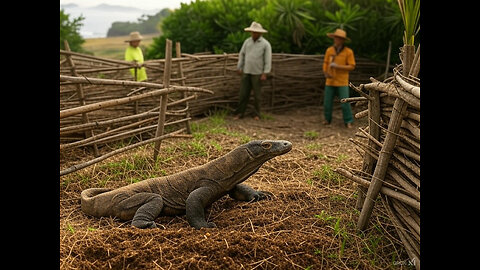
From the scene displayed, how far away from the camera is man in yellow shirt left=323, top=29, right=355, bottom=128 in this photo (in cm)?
718

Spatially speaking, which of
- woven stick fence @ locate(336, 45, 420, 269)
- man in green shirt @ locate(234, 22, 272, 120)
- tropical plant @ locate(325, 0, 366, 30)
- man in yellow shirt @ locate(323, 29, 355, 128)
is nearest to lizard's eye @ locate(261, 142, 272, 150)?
woven stick fence @ locate(336, 45, 420, 269)

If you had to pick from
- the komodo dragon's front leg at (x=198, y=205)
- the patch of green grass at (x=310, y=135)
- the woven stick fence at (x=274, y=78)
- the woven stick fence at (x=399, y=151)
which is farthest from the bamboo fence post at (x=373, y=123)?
the woven stick fence at (x=274, y=78)

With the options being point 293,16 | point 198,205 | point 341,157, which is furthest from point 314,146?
point 293,16

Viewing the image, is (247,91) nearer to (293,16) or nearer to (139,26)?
(293,16)

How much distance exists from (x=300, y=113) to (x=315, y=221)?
5652 millimetres

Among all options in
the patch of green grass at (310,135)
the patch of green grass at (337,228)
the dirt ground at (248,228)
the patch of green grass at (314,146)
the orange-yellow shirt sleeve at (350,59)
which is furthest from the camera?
the orange-yellow shirt sleeve at (350,59)

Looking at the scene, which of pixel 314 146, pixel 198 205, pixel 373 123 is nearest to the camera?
pixel 373 123

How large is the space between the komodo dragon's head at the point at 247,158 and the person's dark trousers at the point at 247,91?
14.1 feet

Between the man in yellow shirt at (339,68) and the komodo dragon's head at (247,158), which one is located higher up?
the man in yellow shirt at (339,68)

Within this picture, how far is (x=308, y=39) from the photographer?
955 centimetres

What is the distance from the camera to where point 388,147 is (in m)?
2.91

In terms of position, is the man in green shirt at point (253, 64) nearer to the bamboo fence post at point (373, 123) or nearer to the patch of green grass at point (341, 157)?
the patch of green grass at point (341, 157)

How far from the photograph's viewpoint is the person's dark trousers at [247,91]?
25.9 feet

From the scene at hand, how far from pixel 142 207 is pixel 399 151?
74.7 inches
